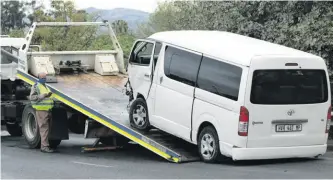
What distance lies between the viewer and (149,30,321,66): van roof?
984 cm

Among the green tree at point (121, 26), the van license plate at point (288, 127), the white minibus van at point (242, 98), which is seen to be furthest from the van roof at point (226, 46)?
the green tree at point (121, 26)

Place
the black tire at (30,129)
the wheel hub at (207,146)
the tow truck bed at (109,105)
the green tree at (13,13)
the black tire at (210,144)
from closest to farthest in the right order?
the black tire at (210,144) < the wheel hub at (207,146) < the tow truck bed at (109,105) < the black tire at (30,129) < the green tree at (13,13)

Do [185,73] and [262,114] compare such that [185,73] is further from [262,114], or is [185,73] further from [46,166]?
[46,166]

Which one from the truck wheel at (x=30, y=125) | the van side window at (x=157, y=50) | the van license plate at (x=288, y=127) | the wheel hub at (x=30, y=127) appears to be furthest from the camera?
the wheel hub at (x=30, y=127)

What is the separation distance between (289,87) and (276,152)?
41.7 inches

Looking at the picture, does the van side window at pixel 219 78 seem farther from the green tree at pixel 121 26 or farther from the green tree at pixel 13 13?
the green tree at pixel 13 13

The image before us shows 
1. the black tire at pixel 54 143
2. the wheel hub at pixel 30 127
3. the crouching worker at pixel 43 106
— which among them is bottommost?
the black tire at pixel 54 143

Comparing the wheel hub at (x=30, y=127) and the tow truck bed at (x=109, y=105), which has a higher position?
the tow truck bed at (x=109, y=105)

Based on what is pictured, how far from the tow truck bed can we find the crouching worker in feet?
0.74

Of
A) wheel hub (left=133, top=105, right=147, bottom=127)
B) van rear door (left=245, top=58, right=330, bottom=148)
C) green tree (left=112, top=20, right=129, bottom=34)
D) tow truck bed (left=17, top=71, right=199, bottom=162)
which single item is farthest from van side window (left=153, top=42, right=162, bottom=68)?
green tree (left=112, top=20, right=129, bottom=34)

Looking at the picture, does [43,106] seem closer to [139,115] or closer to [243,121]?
[139,115]

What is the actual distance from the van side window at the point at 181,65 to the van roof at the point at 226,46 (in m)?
0.14

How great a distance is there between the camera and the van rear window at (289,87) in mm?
9742

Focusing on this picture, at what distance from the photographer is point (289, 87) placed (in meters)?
9.98
